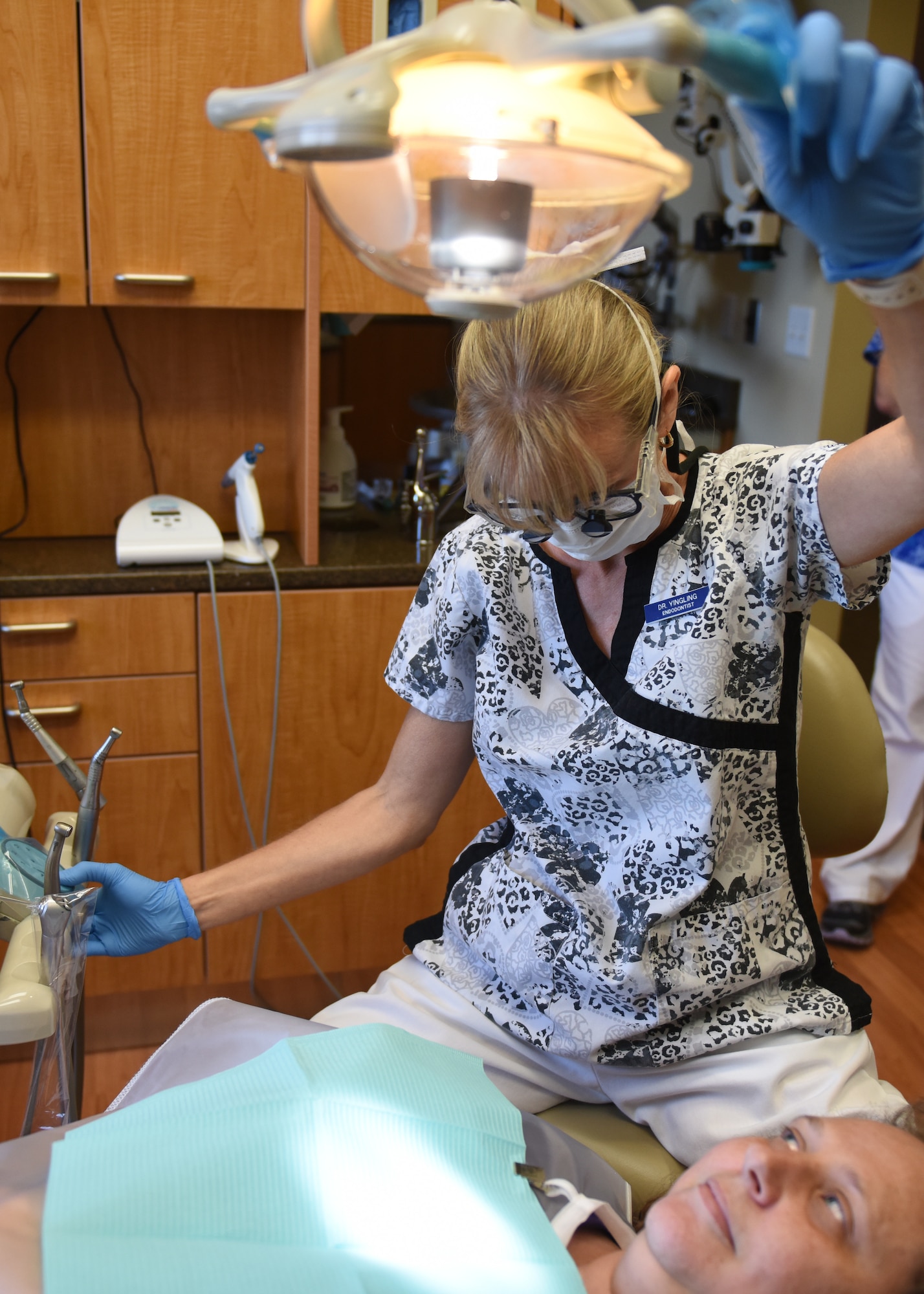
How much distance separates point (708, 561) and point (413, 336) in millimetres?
1552

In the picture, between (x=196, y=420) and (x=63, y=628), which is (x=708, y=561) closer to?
(x=63, y=628)

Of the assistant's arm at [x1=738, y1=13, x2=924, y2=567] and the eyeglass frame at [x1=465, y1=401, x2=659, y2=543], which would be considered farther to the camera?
the eyeglass frame at [x1=465, y1=401, x2=659, y2=543]

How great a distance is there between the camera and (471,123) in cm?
61

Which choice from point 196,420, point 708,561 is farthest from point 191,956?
point 708,561

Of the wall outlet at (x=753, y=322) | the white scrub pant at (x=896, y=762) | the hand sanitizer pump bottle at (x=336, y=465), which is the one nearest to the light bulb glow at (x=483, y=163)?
the hand sanitizer pump bottle at (x=336, y=465)

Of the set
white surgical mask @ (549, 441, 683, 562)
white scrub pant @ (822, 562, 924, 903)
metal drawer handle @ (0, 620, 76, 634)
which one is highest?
white surgical mask @ (549, 441, 683, 562)

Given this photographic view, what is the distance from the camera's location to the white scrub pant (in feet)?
8.84

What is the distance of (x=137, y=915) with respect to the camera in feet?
4.09

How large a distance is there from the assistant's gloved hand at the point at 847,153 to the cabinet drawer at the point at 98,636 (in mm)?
1528

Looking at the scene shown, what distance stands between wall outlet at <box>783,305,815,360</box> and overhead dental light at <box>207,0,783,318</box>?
2.61m

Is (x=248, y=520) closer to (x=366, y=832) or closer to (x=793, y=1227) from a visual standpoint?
(x=366, y=832)

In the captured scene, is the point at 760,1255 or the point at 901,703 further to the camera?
the point at 901,703

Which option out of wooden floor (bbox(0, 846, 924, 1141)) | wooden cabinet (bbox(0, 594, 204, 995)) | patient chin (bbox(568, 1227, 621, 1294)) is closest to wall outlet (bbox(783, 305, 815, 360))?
wooden floor (bbox(0, 846, 924, 1141))

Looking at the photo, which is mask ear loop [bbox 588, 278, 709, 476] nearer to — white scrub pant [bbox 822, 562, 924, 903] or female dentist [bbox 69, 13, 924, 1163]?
female dentist [bbox 69, 13, 924, 1163]
